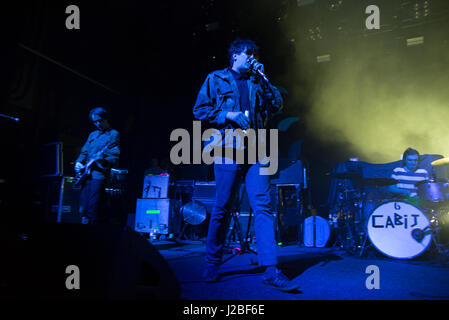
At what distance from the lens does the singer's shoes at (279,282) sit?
1875mm

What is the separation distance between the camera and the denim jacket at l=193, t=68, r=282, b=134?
7.96 ft

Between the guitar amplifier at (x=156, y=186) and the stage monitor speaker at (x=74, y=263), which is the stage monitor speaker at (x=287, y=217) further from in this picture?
the stage monitor speaker at (x=74, y=263)

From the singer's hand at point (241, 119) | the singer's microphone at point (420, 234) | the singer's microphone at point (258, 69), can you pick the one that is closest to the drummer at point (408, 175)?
the singer's microphone at point (420, 234)

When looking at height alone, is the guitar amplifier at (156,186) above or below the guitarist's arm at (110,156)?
below

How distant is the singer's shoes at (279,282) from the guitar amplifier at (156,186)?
4488 mm

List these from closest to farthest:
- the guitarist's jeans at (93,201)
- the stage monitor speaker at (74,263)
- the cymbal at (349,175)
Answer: the stage monitor speaker at (74,263), the guitarist's jeans at (93,201), the cymbal at (349,175)

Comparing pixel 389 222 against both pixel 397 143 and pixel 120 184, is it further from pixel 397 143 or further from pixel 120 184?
pixel 120 184

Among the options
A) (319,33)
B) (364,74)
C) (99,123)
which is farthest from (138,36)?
(364,74)

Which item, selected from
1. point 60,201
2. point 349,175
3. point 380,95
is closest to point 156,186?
point 60,201

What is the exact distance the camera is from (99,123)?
149 inches

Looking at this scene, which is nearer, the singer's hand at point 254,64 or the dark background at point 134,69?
the singer's hand at point 254,64
